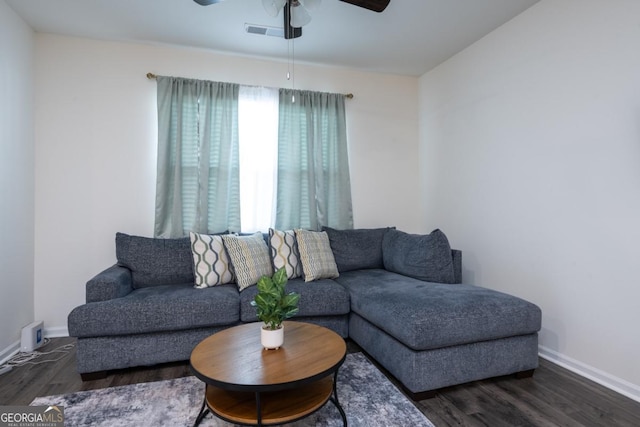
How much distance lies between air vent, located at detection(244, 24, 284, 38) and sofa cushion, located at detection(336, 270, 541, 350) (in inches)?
91.8

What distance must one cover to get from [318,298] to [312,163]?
151 cm

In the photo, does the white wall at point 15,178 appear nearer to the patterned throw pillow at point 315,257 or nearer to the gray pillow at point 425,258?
the patterned throw pillow at point 315,257

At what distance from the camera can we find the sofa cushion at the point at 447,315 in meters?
1.88

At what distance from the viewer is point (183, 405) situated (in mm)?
1832

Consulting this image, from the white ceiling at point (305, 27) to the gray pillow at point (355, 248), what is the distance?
1788 millimetres

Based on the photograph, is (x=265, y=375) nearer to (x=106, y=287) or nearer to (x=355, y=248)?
(x=106, y=287)

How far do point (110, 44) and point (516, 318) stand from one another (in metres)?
3.94

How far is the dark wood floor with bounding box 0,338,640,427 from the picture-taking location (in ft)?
5.64

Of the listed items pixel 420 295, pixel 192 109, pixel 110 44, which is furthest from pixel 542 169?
pixel 110 44

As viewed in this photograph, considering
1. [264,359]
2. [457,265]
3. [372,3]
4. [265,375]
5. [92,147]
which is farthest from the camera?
[92,147]

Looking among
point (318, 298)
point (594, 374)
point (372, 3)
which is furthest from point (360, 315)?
point (372, 3)

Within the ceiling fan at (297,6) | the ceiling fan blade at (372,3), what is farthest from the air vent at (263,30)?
the ceiling fan blade at (372,3)

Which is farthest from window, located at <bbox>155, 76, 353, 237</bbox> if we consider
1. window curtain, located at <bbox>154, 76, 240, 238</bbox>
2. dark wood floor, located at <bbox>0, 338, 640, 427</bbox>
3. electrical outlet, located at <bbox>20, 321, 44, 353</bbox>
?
dark wood floor, located at <bbox>0, 338, 640, 427</bbox>

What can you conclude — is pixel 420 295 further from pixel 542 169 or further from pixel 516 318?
pixel 542 169
